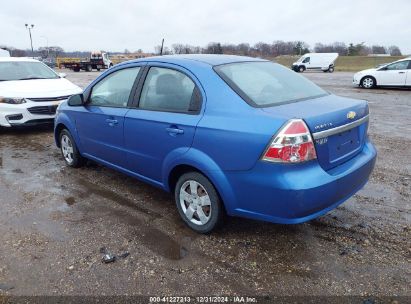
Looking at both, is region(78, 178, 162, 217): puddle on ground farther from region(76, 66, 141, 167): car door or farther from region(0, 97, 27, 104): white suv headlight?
region(0, 97, 27, 104): white suv headlight

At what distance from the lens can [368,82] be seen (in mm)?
18578

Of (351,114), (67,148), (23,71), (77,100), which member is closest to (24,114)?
(23,71)

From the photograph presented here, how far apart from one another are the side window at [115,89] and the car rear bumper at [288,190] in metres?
1.82

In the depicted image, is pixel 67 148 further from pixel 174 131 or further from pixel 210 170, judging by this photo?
pixel 210 170

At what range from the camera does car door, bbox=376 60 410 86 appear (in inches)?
687

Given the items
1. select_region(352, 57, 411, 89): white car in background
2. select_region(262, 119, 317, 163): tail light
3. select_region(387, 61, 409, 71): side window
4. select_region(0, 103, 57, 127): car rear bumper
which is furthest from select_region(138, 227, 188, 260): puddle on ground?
select_region(387, 61, 409, 71): side window

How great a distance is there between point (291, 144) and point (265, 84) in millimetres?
995

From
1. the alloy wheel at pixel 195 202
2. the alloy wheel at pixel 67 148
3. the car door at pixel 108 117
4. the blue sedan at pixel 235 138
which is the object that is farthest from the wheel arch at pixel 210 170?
the alloy wheel at pixel 67 148

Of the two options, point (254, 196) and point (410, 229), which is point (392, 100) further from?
point (254, 196)

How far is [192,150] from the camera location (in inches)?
133

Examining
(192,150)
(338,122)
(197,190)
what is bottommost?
(197,190)

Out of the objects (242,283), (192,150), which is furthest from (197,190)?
(242,283)

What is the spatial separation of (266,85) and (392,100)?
39.3ft

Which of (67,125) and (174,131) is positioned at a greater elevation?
(174,131)
